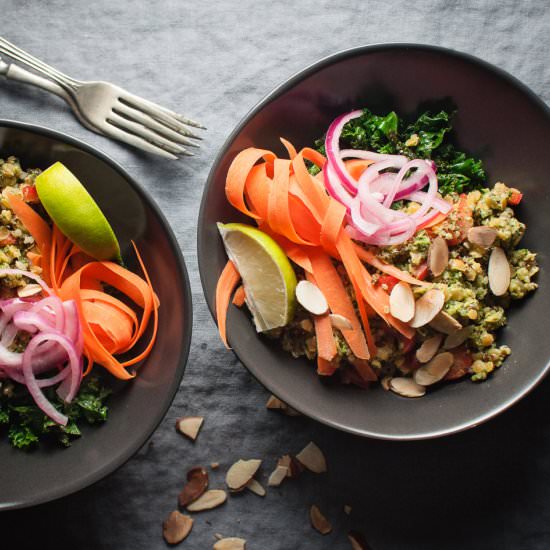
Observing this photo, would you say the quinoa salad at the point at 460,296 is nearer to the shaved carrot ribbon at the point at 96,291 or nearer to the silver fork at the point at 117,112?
the shaved carrot ribbon at the point at 96,291

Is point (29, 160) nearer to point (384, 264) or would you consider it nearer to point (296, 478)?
point (384, 264)

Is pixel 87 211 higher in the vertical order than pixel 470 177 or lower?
lower

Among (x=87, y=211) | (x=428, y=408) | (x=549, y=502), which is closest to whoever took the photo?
(x=87, y=211)

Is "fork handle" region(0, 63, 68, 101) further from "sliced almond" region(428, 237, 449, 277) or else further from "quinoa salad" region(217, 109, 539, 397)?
"sliced almond" region(428, 237, 449, 277)

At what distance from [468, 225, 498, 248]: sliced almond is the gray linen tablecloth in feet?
2.17

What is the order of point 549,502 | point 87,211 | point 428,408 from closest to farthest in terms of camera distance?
point 87,211 → point 428,408 → point 549,502

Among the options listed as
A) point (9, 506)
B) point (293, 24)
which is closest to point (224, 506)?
point (9, 506)

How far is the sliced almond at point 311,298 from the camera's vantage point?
6.08ft

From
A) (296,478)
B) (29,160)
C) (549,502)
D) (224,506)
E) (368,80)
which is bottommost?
(224,506)

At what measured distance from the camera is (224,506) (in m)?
2.23

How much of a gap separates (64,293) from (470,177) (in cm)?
130

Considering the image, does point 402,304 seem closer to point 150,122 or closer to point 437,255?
point 437,255

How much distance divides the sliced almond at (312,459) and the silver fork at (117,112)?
42.9 inches

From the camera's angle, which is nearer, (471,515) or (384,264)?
(384,264)
